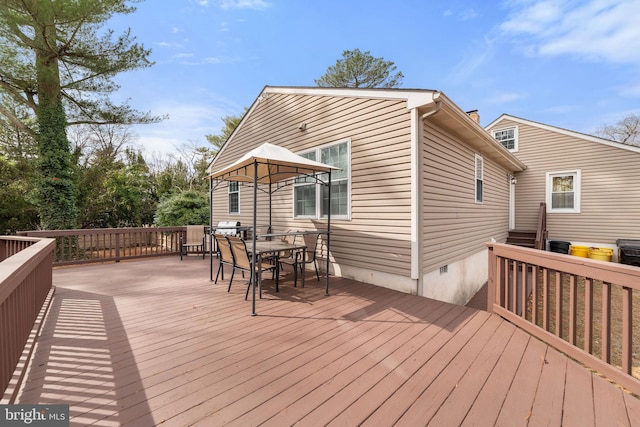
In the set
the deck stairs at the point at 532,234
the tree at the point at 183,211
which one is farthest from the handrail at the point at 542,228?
the tree at the point at 183,211

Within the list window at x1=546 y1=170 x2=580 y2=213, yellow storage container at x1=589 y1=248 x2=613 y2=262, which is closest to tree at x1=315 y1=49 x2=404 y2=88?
window at x1=546 y1=170 x2=580 y2=213

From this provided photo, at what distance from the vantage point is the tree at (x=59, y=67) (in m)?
6.90

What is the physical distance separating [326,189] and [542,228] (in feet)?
26.7

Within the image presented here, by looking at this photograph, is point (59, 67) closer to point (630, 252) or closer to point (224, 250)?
point (224, 250)

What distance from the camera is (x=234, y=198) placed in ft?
28.7

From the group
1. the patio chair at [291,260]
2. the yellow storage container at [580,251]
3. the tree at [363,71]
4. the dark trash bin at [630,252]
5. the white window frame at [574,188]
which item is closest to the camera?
the patio chair at [291,260]

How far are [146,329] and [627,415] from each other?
3.95 meters

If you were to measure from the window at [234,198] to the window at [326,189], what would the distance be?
3018 millimetres

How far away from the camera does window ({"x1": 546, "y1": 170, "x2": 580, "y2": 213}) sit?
9.27 m

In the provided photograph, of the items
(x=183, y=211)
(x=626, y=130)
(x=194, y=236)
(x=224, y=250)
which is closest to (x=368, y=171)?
(x=224, y=250)

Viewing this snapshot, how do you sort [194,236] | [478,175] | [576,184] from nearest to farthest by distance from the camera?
[478,175] < [194,236] < [576,184]

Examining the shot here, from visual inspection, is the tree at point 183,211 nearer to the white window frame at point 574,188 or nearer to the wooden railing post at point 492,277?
the wooden railing post at point 492,277

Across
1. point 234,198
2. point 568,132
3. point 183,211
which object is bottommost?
point 183,211

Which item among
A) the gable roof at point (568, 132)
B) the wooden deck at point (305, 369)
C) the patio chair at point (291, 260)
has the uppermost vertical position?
the gable roof at point (568, 132)
